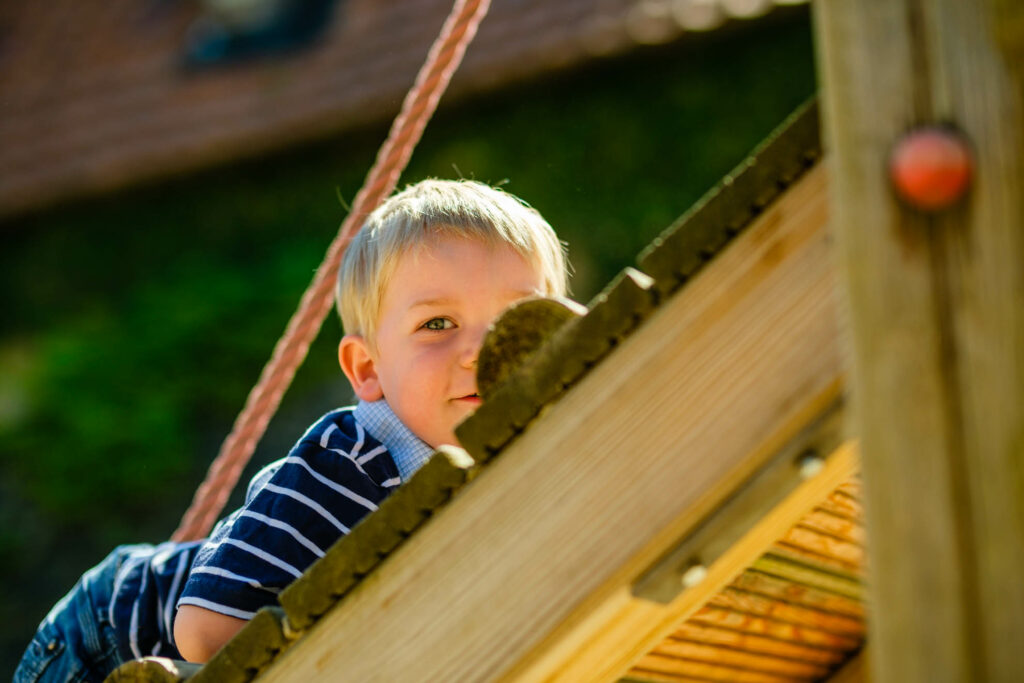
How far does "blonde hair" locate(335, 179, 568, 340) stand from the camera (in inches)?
98.7

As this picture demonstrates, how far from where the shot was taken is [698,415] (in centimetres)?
128

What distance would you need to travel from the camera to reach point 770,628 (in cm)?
204

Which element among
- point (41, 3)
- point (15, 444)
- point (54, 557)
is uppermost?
point (41, 3)

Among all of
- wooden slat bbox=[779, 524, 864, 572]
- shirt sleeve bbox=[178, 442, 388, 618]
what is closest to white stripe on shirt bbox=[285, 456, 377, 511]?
shirt sleeve bbox=[178, 442, 388, 618]

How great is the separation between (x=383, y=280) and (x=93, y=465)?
6.31 m

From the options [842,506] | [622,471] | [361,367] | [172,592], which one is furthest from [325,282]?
[622,471]

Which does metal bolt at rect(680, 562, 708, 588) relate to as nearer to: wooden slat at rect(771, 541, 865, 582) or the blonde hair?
wooden slat at rect(771, 541, 865, 582)

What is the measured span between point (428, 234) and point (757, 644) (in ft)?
3.00

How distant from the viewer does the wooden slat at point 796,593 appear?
6.09ft

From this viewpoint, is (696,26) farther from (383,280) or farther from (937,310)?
(937,310)

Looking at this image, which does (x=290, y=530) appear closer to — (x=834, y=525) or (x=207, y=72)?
(x=834, y=525)

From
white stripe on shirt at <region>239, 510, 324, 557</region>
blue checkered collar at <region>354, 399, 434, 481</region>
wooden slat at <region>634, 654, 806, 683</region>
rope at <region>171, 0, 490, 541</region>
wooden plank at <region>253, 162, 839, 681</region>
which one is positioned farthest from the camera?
rope at <region>171, 0, 490, 541</region>

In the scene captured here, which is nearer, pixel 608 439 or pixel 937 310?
pixel 937 310

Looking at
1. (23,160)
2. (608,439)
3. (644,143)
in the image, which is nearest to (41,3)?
(23,160)
